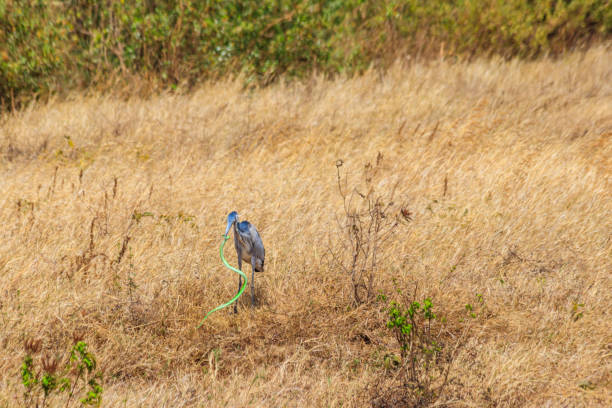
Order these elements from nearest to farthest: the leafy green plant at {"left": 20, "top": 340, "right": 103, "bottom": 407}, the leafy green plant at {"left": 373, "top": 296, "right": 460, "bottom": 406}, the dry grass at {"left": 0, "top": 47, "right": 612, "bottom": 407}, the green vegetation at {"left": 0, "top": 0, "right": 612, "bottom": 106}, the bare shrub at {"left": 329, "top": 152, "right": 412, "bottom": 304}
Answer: the leafy green plant at {"left": 20, "top": 340, "right": 103, "bottom": 407} → the leafy green plant at {"left": 373, "top": 296, "right": 460, "bottom": 406} → the dry grass at {"left": 0, "top": 47, "right": 612, "bottom": 407} → the bare shrub at {"left": 329, "top": 152, "right": 412, "bottom": 304} → the green vegetation at {"left": 0, "top": 0, "right": 612, "bottom": 106}

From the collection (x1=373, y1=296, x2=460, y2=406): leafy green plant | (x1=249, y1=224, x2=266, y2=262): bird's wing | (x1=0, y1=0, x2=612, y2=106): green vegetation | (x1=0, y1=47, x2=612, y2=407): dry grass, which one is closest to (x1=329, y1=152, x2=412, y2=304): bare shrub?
(x1=0, y1=47, x2=612, y2=407): dry grass

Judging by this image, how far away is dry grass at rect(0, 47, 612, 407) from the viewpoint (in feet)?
10.3

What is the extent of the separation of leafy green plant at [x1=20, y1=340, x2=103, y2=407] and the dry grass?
0.10 metres

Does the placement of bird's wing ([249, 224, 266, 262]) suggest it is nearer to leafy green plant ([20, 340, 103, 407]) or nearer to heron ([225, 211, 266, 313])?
heron ([225, 211, 266, 313])

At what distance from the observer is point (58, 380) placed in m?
2.92

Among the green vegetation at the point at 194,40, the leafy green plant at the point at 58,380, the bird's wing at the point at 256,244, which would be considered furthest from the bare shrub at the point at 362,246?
the green vegetation at the point at 194,40

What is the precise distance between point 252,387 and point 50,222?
7.64ft

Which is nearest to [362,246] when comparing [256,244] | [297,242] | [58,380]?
[297,242]

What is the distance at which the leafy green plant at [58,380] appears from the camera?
2.42m

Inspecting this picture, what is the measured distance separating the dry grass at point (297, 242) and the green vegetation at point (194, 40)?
68 cm

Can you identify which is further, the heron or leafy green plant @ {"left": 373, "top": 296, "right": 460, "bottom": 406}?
the heron

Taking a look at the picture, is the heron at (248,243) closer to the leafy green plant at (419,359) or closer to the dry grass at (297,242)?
the dry grass at (297,242)

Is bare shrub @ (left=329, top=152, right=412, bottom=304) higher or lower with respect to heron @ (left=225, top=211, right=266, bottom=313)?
lower

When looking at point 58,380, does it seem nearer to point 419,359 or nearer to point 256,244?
point 256,244
